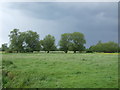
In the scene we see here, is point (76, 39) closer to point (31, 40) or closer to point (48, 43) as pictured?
point (48, 43)

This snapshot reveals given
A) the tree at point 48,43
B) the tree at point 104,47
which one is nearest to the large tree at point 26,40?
the tree at point 48,43

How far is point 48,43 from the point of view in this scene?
32.1 metres

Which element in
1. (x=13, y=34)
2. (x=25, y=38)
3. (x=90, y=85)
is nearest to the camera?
(x=90, y=85)

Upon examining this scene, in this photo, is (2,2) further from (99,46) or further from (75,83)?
(99,46)

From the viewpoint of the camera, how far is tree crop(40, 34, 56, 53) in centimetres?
3123

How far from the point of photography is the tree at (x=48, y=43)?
102 feet

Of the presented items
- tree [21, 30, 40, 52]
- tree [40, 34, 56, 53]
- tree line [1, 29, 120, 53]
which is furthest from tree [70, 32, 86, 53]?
tree [21, 30, 40, 52]

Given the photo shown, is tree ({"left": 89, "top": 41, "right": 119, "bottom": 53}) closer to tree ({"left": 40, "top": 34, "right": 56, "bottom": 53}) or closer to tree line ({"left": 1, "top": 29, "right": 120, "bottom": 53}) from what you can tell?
tree line ({"left": 1, "top": 29, "right": 120, "bottom": 53})

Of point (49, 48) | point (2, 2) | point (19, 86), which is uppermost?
point (2, 2)

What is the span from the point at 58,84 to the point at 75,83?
92 cm

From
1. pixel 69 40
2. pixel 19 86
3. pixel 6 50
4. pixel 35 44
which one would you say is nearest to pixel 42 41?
pixel 35 44

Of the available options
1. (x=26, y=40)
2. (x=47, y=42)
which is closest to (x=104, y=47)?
(x=47, y=42)

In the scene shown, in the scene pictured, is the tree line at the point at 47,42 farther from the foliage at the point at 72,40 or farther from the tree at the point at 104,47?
the tree at the point at 104,47

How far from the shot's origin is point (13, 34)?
36500 millimetres
